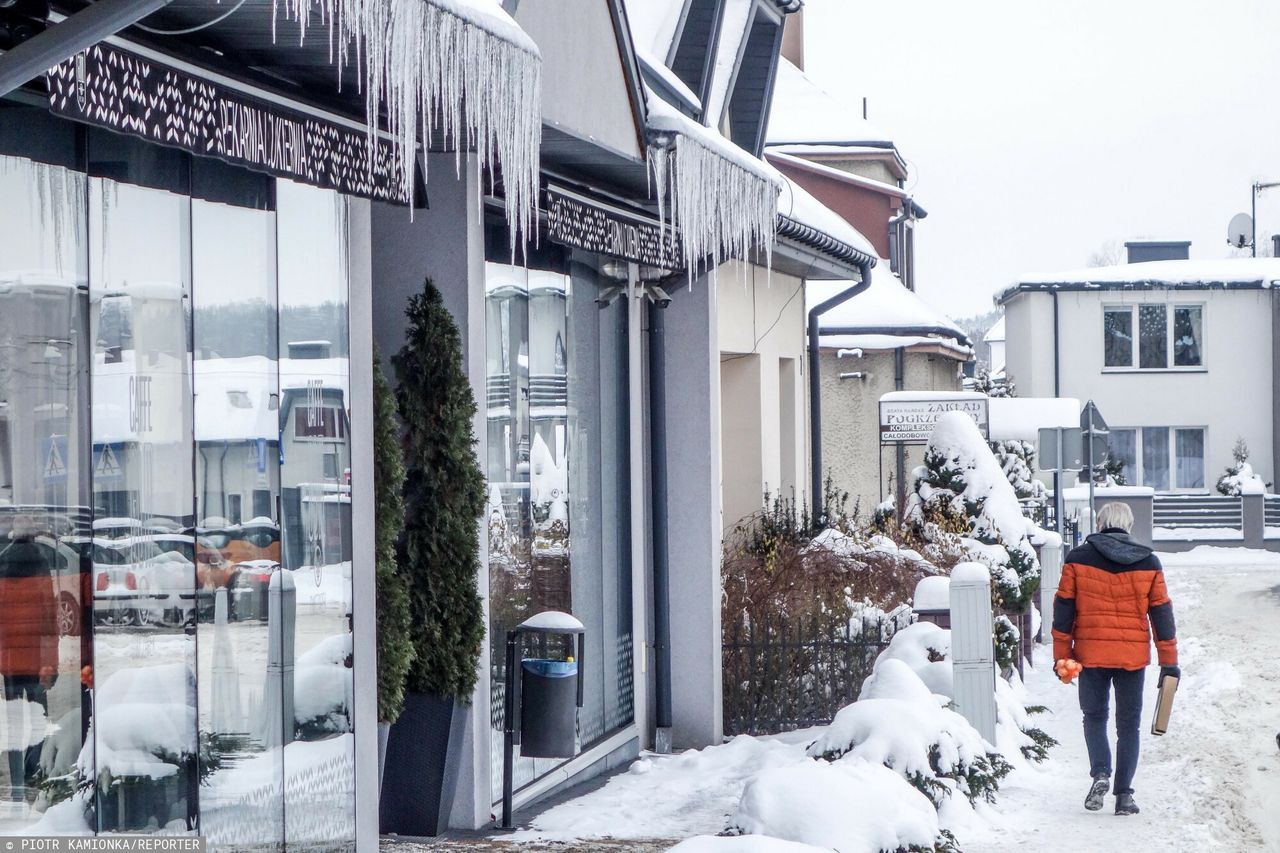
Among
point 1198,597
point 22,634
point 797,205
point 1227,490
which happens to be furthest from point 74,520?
point 1227,490

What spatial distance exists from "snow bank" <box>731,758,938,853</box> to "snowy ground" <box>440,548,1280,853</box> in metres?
1.27

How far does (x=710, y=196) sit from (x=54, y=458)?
4699mm

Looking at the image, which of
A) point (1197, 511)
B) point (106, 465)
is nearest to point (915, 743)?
point (106, 465)

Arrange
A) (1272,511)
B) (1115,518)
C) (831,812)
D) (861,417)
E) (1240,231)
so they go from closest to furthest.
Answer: (831,812)
(1115,518)
(861,417)
(1272,511)
(1240,231)

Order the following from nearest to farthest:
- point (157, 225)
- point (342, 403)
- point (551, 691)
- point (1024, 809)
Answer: point (157, 225) < point (342, 403) < point (551, 691) < point (1024, 809)

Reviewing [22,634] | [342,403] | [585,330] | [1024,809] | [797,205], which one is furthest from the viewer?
[797,205]

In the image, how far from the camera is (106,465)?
473cm

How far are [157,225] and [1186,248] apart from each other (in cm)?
4409

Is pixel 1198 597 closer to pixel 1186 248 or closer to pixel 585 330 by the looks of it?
pixel 585 330

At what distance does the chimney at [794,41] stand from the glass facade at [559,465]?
14551 millimetres

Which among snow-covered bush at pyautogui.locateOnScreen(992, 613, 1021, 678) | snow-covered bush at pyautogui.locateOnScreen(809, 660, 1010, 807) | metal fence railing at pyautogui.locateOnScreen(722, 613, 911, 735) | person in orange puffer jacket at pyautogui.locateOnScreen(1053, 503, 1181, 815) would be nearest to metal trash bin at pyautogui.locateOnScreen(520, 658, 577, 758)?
snow-covered bush at pyautogui.locateOnScreen(809, 660, 1010, 807)

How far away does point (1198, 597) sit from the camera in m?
23.7

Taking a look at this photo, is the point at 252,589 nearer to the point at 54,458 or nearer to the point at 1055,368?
the point at 54,458

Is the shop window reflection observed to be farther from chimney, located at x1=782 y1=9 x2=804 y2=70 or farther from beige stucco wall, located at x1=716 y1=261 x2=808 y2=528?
chimney, located at x1=782 y1=9 x2=804 y2=70
